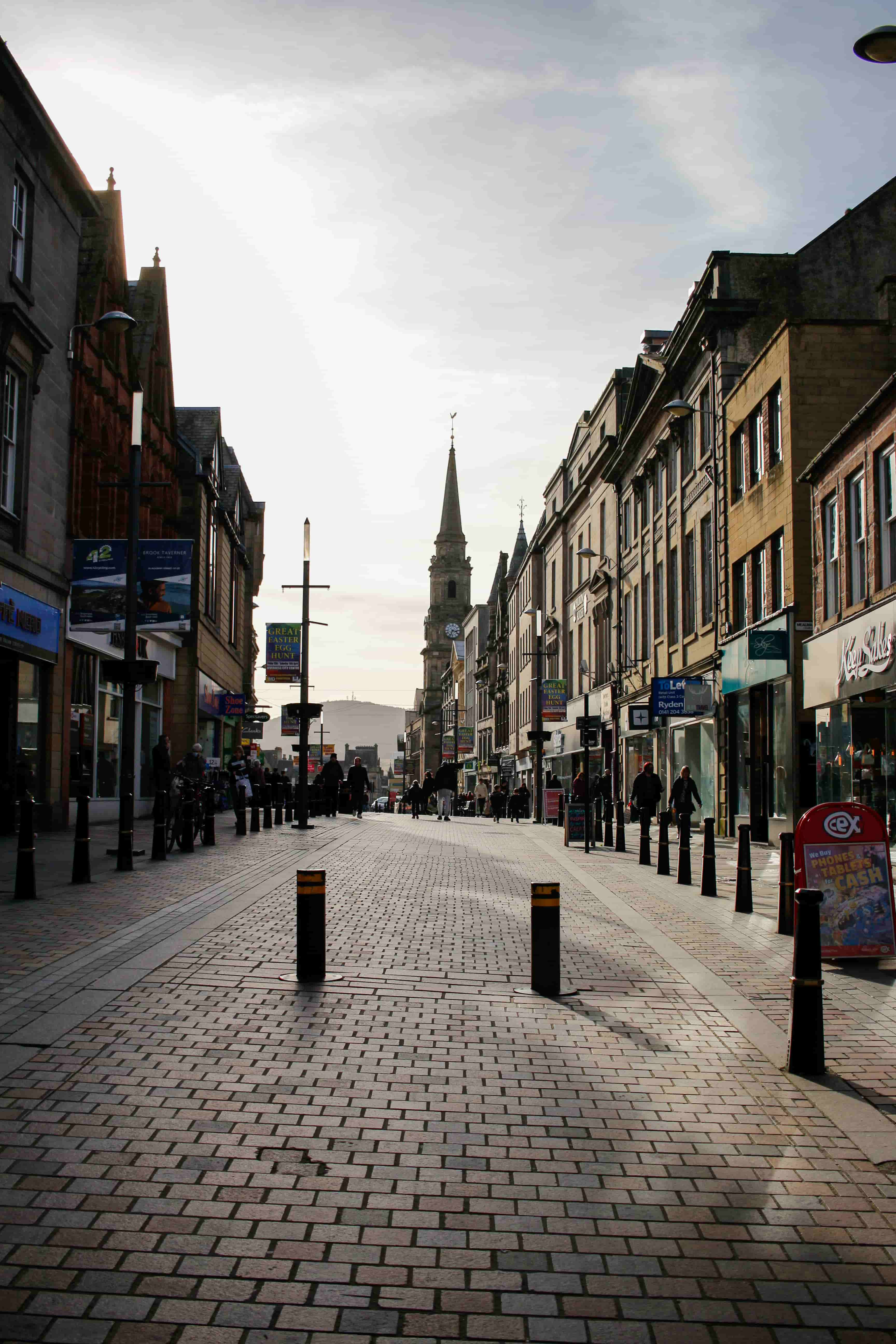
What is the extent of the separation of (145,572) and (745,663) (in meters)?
13.4

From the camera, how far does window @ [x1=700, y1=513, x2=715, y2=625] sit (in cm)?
3206

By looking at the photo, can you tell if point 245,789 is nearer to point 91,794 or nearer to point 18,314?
point 91,794

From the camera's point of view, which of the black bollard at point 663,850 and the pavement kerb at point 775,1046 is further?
the black bollard at point 663,850

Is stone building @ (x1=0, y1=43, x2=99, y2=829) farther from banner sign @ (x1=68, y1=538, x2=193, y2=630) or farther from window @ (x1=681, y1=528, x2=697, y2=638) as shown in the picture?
window @ (x1=681, y1=528, x2=697, y2=638)

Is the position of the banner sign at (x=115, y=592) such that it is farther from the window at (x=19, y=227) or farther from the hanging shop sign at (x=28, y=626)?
the window at (x=19, y=227)

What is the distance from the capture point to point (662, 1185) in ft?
15.2

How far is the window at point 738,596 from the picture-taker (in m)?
28.7

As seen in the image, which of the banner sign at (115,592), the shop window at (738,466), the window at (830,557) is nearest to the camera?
the window at (830,557)

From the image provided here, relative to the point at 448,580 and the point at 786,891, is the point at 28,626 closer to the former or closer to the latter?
the point at 786,891

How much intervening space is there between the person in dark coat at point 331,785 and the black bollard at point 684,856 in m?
21.9

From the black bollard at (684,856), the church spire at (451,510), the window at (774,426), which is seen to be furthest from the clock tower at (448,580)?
the black bollard at (684,856)

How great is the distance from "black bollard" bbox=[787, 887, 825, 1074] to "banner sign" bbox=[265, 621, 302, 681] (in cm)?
2838

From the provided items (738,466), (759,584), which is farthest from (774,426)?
(759,584)

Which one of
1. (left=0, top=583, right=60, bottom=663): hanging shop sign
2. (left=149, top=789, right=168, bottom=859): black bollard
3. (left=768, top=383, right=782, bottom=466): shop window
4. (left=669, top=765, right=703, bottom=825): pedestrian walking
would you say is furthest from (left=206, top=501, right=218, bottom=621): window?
(left=149, top=789, right=168, bottom=859): black bollard
